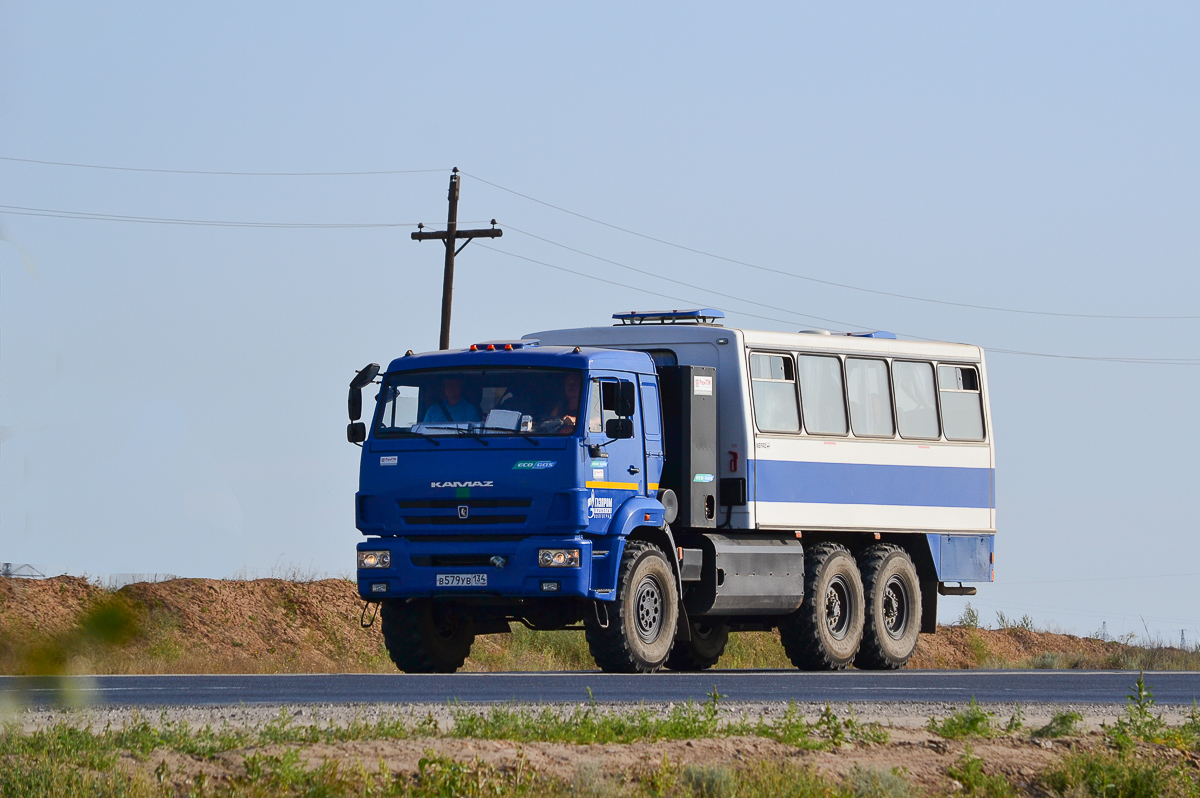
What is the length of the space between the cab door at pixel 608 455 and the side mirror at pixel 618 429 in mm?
30

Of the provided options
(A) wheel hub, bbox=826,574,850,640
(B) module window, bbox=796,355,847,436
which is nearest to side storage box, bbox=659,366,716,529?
(B) module window, bbox=796,355,847,436

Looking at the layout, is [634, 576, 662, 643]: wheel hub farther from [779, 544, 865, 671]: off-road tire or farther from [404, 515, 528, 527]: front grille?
[779, 544, 865, 671]: off-road tire

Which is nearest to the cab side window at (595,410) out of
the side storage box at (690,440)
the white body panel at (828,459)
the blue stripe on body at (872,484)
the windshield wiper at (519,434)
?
the windshield wiper at (519,434)

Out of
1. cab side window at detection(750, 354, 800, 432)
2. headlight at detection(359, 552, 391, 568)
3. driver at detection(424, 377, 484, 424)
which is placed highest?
cab side window at detection(750, 354, 800, 432)

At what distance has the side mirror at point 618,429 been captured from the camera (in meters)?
17.4

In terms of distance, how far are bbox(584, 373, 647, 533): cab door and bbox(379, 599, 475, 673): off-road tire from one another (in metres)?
2.52

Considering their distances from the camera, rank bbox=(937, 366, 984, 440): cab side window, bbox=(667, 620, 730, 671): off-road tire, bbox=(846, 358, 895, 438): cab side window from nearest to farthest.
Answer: bbox=(846, 358, 895, 438): cab side window, bbox=(667, 620, 730, 671): off-road tire, bbox=(937, 366, 984, 440): cab side window

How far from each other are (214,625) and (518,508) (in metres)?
12.6

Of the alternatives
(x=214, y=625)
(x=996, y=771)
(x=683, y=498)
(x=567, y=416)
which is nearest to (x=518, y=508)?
(x=567, y=416)

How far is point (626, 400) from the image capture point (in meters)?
17.6

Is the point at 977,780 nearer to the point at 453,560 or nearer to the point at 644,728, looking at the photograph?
the point at 644,728

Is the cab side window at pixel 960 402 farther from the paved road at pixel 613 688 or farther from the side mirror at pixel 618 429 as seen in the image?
the side mirror at pixel 618 429

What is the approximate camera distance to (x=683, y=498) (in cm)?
1895

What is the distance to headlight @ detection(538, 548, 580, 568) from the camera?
16.9 m
